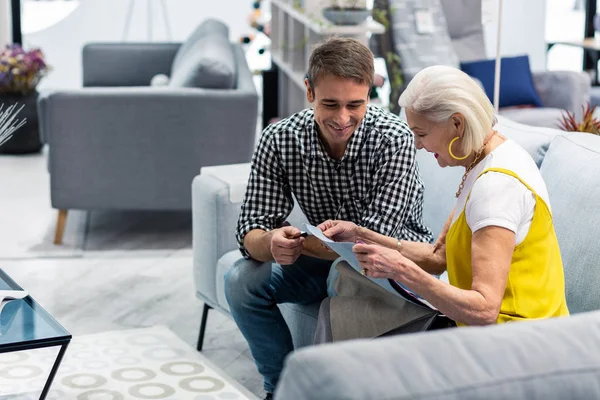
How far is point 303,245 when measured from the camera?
88.4 inches

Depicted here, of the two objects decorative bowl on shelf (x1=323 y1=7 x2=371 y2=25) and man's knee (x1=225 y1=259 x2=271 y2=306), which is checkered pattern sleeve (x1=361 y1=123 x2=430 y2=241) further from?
decorative bowl on shelf (x1=323 y1=7 x2=371 y2=25)

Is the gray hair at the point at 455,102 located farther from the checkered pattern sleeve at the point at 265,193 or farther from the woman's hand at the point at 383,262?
the checkered pattern sleeve at the point at 265,193

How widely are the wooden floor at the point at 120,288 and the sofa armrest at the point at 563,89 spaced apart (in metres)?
2.27

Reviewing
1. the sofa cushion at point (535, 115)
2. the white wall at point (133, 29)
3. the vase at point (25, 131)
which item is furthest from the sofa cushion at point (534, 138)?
the white wall at point (133, 29)

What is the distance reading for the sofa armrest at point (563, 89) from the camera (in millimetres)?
5062

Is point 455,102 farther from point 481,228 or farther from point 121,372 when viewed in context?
point 121,372

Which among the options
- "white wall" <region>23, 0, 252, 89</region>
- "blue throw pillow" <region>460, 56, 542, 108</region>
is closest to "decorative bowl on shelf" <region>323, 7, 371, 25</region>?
"blue throw pillow" <region>460, 56, 542, 108</region>

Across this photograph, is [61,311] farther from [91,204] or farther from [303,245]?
[303,245]

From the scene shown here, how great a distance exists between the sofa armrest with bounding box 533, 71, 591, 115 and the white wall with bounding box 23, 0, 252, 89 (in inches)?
113

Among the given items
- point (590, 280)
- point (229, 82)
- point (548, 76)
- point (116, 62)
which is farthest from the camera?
point (116, 62)

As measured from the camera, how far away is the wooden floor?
10.1ft

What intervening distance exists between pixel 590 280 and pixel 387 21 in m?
3.00

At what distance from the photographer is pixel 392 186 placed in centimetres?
226

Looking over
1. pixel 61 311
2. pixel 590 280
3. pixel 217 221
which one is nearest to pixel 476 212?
pixel 590 280
